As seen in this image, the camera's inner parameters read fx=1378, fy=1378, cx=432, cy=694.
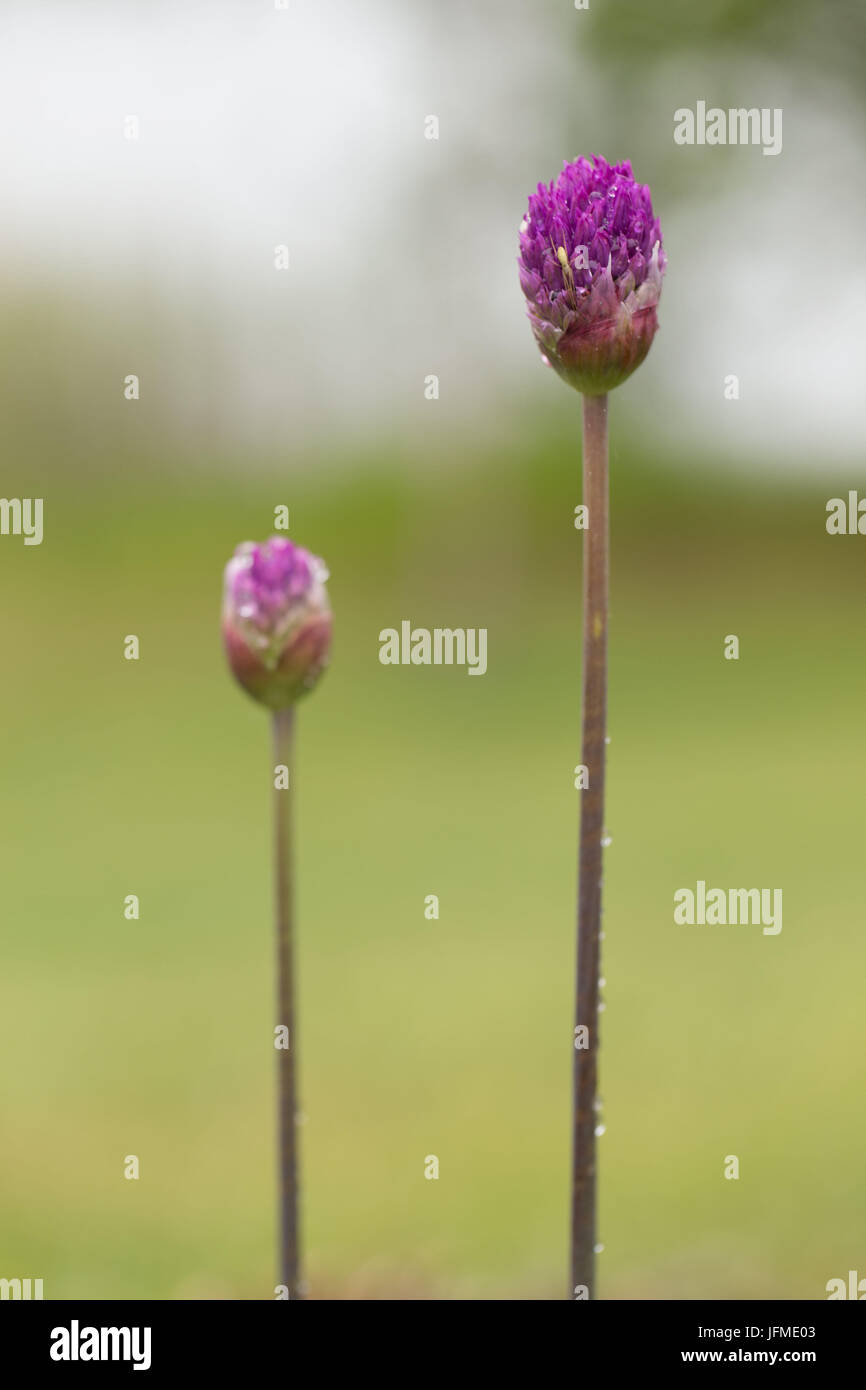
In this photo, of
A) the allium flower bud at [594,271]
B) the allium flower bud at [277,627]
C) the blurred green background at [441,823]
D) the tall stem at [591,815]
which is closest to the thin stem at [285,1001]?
the allium flower bud at [277,627]

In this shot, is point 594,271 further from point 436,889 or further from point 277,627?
point 436,889

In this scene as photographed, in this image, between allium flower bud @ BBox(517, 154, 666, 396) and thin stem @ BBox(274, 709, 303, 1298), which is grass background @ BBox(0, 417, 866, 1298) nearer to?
thin stem @ BBox(274, 709, 303, 1298)

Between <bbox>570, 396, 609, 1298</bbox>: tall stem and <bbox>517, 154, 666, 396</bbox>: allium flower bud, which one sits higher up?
<bbox>517, 154, 666, 396</bbox>: allium flower bud

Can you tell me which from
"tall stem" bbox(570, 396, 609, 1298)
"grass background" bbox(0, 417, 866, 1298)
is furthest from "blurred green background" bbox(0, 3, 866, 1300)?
"tall stem" bbox(570, 396, 609, 1298)

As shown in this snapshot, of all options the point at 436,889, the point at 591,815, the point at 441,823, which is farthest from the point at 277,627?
the point at 441,823

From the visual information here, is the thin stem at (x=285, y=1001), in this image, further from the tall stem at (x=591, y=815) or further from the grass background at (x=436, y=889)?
the grass background at (x=436, y=889)
